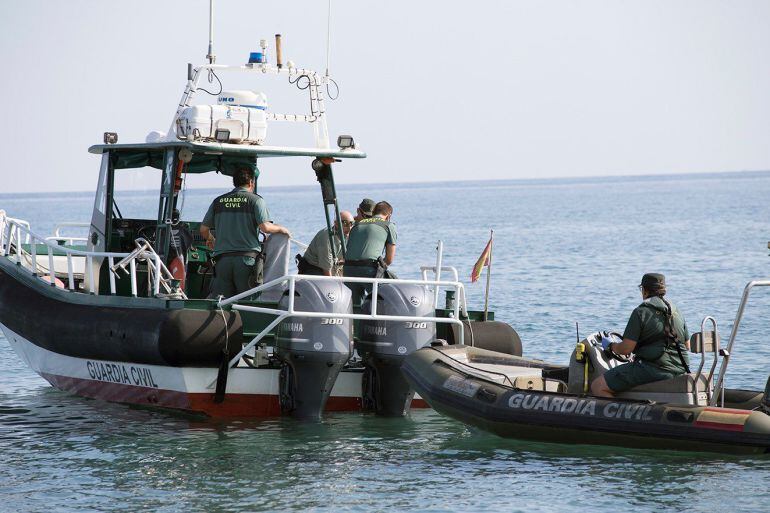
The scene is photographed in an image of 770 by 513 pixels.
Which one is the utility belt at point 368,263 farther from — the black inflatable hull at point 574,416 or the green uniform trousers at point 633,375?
the green uniform trousers at point 633,375

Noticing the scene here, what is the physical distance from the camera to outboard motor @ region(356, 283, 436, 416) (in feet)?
36.7

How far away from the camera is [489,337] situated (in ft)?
40.4

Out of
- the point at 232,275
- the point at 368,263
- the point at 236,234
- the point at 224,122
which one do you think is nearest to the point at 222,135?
the point at 224,122

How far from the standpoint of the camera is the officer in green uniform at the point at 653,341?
9.88 meters

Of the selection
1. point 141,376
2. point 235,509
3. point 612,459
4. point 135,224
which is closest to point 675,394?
point 612,459

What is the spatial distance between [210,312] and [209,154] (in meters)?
2.55

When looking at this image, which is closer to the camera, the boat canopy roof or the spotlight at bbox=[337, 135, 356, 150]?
the boat canopy roof

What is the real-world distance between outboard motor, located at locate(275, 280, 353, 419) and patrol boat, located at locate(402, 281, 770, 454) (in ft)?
2.28

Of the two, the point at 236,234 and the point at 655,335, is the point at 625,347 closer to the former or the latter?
the point at 655,335

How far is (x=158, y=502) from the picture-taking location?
8.85 metres

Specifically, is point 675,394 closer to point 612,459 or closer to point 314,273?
point 612,459

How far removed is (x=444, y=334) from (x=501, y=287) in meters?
17.6

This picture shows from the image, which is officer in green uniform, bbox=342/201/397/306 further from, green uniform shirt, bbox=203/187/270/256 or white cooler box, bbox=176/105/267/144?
white cooler box, bbox=176/105/267/144

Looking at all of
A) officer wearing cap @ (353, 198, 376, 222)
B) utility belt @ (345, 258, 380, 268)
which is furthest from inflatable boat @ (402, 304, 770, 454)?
officer wearing cap @ (353, 198, 376, 222)
